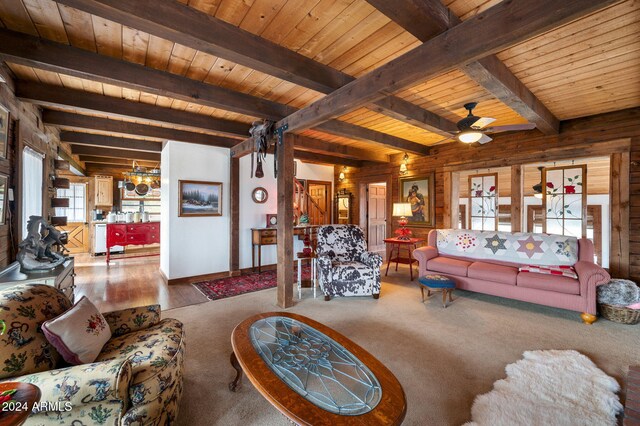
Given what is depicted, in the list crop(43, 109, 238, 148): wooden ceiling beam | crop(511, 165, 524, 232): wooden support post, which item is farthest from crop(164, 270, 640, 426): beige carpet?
crop(43, 109, 238, 148): wooden ceiling beam

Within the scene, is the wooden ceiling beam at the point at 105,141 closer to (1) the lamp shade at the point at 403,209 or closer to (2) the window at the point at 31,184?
(2) the window at the point at 31,184

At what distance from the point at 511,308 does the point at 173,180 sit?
5.55 m

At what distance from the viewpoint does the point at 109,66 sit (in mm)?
2357

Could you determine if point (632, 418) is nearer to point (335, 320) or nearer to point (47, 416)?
point (335, 320)

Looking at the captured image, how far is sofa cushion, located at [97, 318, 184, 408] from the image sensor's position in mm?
1357

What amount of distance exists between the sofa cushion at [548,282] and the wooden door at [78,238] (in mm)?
10304

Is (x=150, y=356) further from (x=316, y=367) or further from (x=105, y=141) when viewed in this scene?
(x=105, y=141)

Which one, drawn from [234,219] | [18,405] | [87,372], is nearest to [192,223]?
[234,219]

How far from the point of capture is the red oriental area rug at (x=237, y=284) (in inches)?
165

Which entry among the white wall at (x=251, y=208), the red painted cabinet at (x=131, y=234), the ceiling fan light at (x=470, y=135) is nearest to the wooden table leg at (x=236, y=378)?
the ceiling fan light at (x=470, y=135)

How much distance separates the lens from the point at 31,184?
3.23 m

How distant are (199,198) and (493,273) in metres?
4.96

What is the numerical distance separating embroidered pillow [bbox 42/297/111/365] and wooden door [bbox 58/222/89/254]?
319 inches

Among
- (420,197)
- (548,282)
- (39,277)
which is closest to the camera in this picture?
(39,277)
